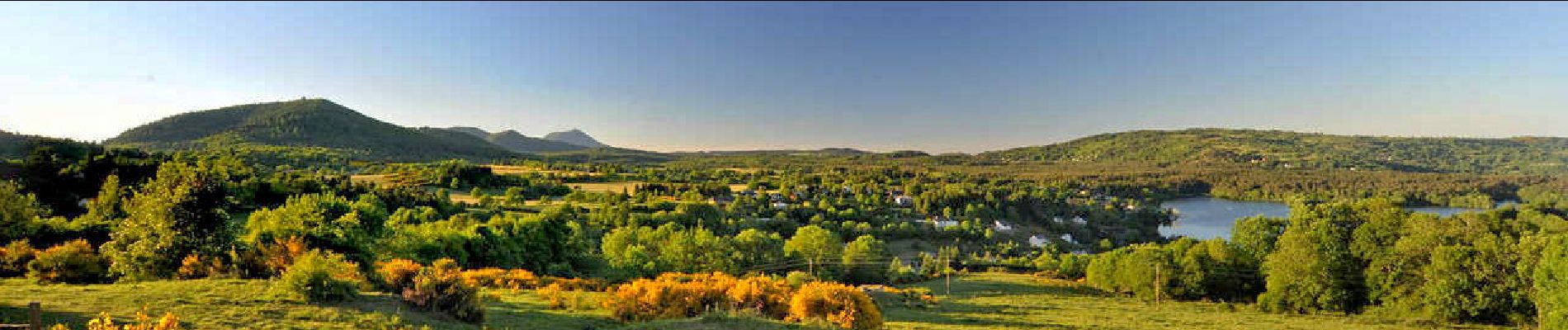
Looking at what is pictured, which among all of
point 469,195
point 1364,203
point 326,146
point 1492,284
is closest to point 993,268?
point 1364,203

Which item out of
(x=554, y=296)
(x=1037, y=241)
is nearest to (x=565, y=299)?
(x=554, y=296)

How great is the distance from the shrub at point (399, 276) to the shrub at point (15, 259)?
34.6 feet

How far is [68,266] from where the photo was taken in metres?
19.0

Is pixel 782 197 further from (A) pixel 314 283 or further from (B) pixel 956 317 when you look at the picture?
(A) pixel 314 283

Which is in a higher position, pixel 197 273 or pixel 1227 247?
pixel 197 273

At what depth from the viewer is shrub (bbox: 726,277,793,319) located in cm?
2011

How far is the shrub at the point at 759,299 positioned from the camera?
66.0 ft

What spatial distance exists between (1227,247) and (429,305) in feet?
190

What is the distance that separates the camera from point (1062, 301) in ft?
151

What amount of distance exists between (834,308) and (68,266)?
22.4 metres

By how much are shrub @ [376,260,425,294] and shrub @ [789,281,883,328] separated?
36.9 ft

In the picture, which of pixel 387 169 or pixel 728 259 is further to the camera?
pixel 387 169

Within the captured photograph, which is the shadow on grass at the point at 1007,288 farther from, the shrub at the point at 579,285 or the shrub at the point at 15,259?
the shrub at the point at 15,259

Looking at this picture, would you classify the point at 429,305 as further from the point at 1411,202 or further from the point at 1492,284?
the point at 1411,202
